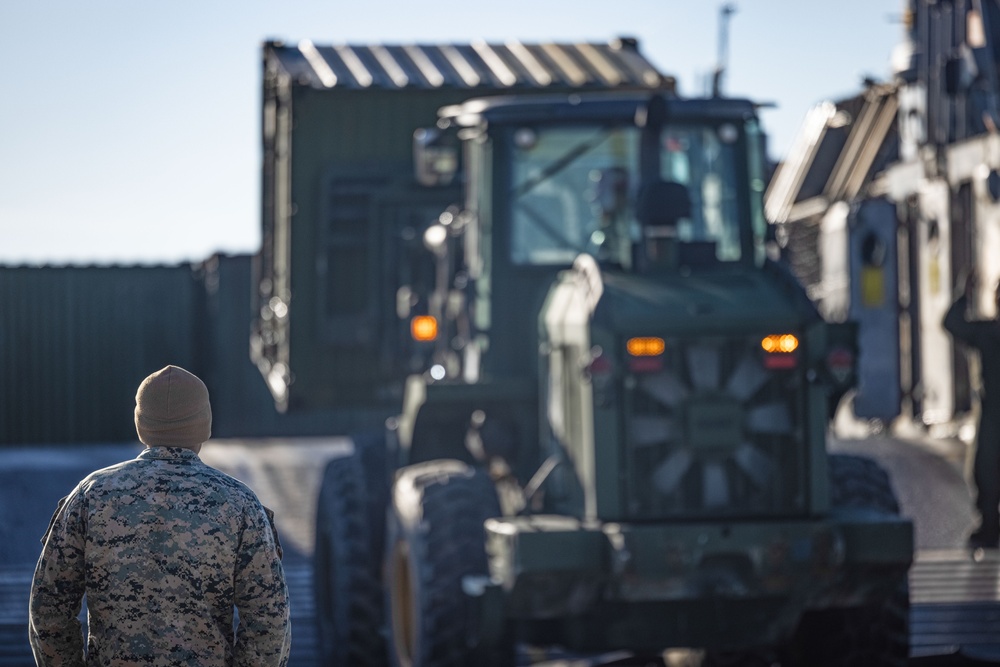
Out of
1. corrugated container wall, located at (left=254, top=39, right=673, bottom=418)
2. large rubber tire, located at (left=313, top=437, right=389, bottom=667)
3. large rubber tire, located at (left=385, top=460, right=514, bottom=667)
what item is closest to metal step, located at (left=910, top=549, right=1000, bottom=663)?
large rubber tire, located at (left=385, top=460, right=514, bottom=667)

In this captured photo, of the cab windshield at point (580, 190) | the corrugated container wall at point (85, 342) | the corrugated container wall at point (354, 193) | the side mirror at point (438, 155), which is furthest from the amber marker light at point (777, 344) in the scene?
the corrugated container wall at point (85, 342)

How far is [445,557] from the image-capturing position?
7254 millimetres

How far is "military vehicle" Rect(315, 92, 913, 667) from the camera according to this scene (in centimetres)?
703

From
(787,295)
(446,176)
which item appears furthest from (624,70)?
(787,295)

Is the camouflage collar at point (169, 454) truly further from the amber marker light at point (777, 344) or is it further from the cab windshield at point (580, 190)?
the cab windshield at point (580, 190)

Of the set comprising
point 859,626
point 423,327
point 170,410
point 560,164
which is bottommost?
point 859,626

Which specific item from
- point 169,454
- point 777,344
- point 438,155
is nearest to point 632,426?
point 777,344

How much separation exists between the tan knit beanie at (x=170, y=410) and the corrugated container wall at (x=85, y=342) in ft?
67.9

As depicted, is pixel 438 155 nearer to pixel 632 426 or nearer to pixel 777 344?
pixel 632 426

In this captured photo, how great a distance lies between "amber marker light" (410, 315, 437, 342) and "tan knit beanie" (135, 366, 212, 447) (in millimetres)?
4873

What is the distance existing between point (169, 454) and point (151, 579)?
0.30 metres

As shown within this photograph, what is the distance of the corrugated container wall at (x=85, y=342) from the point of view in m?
24.6

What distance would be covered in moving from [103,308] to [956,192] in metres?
11.9

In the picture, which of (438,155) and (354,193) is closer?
(438,155)
